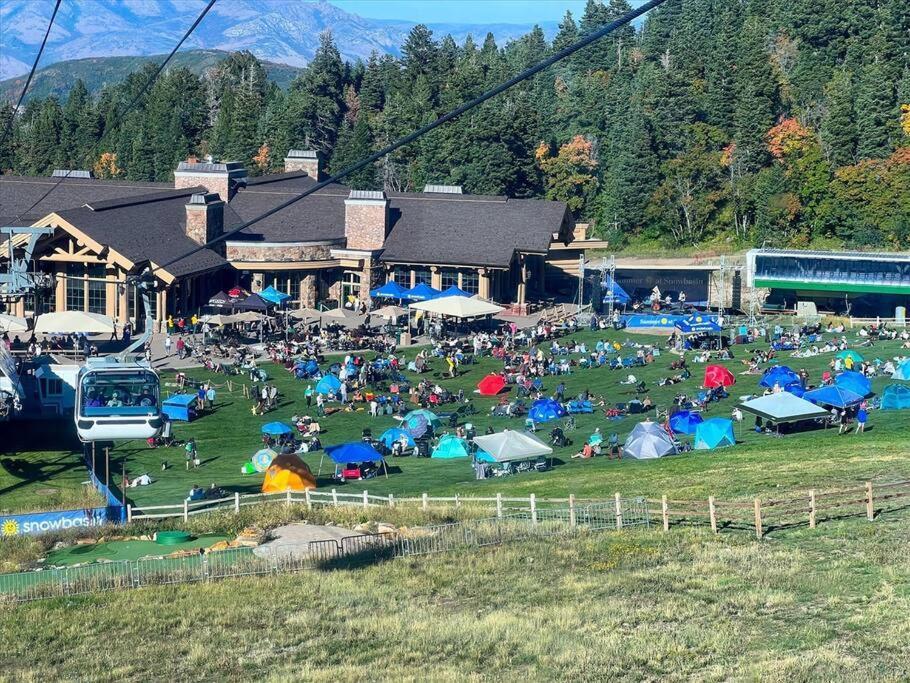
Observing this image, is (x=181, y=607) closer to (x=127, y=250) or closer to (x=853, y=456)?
(x=853, y=456)

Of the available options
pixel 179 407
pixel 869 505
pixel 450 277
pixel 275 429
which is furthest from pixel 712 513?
pixel 450 277

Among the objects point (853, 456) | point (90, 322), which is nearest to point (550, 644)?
point (853, 456)

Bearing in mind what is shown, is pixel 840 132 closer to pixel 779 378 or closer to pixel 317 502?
pixel 779 378

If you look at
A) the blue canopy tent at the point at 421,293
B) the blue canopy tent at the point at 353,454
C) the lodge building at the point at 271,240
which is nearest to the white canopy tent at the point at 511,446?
the blue canopy tent at the point at 353,454

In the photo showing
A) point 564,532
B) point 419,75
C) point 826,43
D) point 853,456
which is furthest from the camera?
point 419,75

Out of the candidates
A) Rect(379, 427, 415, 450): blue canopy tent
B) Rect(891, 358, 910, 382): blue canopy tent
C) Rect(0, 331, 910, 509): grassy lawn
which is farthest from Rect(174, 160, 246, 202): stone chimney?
Rect(891, 358, 910, 382): blue canopy tent

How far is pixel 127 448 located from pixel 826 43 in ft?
230

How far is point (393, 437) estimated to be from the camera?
38.7 m

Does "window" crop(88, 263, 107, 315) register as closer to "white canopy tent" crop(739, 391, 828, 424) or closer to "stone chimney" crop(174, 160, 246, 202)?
"stone chimney" crop(174, 160, 246, 202)

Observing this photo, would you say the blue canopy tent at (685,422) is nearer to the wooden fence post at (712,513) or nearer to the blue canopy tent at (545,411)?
the blue canopy tent at (545,411)

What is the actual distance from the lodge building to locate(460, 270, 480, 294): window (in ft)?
0.15

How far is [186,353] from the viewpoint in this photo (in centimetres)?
5219

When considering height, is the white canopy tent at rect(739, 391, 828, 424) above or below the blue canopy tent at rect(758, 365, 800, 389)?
below

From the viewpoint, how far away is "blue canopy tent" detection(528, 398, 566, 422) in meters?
41.5
